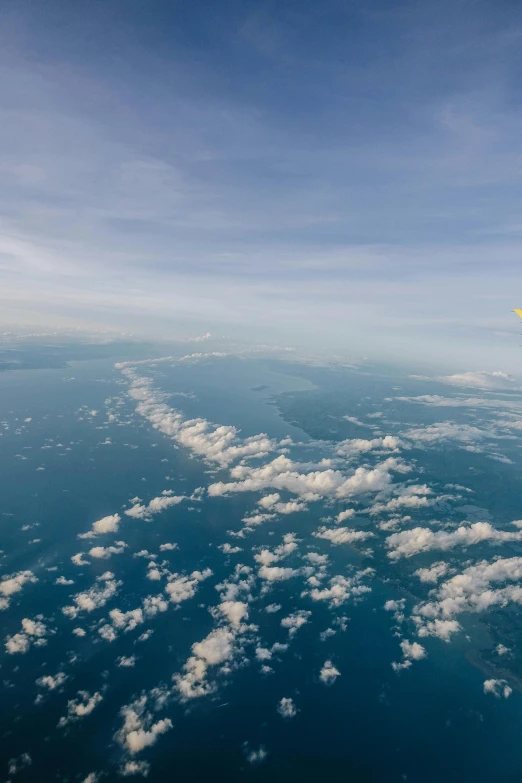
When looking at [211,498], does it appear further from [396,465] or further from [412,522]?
[396,465]

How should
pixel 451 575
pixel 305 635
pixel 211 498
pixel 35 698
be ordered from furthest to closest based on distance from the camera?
pixel 211 498 < pixel 451 575 < pixel 305 635 < pixel 35 698

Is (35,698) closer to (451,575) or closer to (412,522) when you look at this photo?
(451,575)

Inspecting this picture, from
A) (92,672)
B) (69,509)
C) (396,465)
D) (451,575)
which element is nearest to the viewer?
(92,672)

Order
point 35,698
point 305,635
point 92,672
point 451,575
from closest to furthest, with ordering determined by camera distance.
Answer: point 35,698
point 92,672
point 305,635
point 451,575

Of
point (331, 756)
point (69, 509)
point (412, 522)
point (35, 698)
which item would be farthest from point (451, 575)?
point (69, 509)

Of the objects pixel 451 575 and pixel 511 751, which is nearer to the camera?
pixel 511 751

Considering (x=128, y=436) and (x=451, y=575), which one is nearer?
(x=451, y=575)

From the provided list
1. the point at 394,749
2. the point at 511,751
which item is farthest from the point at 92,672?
the point at 511,751

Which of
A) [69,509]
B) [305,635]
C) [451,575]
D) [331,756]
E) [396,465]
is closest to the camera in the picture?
[331,756]

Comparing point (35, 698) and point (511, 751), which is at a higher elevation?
point (35, 698)
